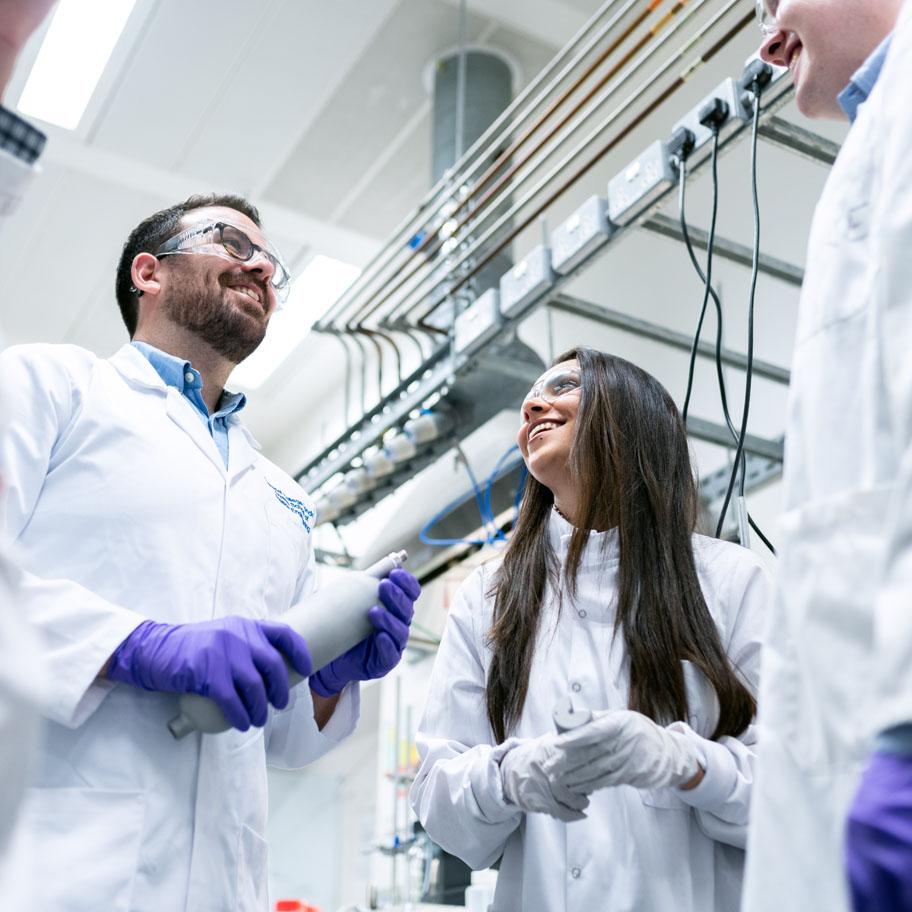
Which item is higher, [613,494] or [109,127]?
[109,127]

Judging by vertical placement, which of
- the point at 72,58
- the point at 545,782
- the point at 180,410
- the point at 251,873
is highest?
the point at 72,58

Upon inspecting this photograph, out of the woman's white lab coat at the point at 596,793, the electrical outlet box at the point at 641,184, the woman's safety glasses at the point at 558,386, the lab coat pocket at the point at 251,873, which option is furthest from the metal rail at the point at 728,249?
the lab coat pocket at the point at 251,873

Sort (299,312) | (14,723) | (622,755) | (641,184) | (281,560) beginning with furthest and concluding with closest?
(299,312), (641,184), (281,560), (622,755), (14,723)

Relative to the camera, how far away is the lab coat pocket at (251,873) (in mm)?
1198

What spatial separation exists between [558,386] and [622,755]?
2.28 feet

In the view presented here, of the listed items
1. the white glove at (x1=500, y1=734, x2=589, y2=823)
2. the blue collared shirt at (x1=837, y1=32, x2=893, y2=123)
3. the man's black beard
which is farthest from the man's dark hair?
the blue collared shirt at (x1=837, y1=32, x2=893, y2=123)

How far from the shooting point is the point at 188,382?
1521 millimetres

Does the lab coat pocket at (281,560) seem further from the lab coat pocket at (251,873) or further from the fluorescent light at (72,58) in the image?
the fluorescent light at (72,58)

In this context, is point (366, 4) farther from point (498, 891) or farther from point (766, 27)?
point (498, 891)

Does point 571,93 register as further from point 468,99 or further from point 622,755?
point 622,755

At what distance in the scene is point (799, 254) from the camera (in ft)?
9.52

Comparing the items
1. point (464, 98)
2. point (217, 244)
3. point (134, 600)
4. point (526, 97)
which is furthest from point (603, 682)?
point (464, 98)

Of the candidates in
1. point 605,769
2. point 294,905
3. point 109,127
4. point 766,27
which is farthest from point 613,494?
point 109,127

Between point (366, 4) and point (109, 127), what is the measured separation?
3.30ft
